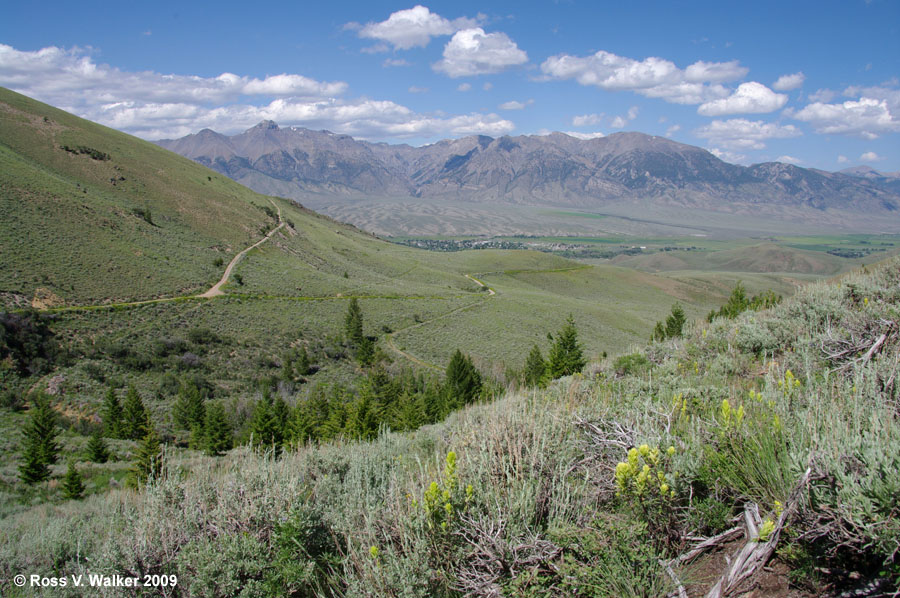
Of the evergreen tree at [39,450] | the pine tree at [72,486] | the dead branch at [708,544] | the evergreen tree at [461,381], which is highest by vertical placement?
the dead branch at [708,544]

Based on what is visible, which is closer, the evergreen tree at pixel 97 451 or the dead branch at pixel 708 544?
the dead branch at pixel 708 544

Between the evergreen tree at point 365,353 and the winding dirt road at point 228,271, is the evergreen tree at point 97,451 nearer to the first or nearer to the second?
the evergreen tree at point 365,353

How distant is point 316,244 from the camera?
7925cm

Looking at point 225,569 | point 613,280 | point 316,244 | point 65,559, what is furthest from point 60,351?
point 613,280

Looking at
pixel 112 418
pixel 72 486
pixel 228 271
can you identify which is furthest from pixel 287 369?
pixel 228 271

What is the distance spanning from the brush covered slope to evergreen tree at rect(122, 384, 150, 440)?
20.6 m

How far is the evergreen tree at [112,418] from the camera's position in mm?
22594

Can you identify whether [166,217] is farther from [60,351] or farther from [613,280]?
[613,280]

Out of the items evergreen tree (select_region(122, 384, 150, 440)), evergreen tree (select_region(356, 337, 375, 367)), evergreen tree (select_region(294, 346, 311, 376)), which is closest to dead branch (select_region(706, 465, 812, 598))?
evergreen tree (select_region(122, 384, 150, 440))

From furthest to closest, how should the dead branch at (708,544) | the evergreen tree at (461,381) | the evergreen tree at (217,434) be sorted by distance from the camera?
the evergreen tree at (461,381), the evergreen tree at (217,434), the dead branch at (708,544)

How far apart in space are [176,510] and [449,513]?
2.97 metres

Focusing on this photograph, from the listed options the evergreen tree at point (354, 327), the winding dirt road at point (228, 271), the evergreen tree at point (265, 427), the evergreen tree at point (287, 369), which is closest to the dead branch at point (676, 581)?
the evergreen tree at point (265, 427)

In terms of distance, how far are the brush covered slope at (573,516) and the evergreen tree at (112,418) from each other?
69.3ft

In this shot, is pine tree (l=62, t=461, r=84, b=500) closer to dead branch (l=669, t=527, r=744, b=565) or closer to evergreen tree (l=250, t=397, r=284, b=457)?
evergreen tree (l=250, t=397, r=284, b=457)
